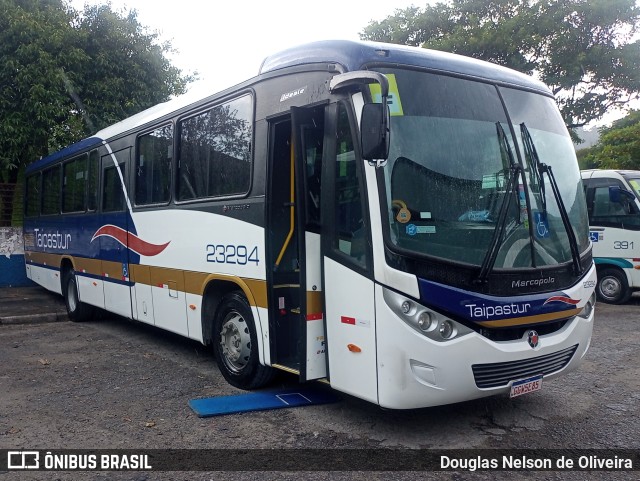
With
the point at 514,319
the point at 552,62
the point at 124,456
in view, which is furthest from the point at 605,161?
the point at 124,456

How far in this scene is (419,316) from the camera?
4516mm

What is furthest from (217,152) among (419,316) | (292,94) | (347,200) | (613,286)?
(613,286)

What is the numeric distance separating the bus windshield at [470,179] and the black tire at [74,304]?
780 cm

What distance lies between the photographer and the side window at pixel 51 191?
39.5 feet

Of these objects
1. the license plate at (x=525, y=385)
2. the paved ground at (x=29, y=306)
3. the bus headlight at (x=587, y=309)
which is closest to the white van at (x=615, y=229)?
the bus headlight at (x=587, y=309)

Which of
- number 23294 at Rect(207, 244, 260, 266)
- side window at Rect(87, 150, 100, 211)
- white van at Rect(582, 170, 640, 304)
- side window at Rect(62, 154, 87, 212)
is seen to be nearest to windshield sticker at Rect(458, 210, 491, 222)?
number 23294 at Rect(207, 244, 260, 266)

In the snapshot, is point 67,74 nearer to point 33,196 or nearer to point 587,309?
point 33,196

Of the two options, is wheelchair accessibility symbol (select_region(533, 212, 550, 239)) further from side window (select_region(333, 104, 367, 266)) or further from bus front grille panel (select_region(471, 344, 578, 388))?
side window (select_region(333, 104, 367, 266))

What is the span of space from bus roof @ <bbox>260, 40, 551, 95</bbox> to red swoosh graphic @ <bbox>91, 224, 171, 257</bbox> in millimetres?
3092

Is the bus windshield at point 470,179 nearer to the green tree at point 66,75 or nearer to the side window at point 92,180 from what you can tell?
the side window at point 92,180

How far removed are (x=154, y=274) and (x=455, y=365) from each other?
465 cm

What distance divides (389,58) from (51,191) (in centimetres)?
952

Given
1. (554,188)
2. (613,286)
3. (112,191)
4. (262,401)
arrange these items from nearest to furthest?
1. (554,188)
2. (262,401)
3. (112,191)
4. (613,286)

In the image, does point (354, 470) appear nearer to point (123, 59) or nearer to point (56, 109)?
point (56, 109)
